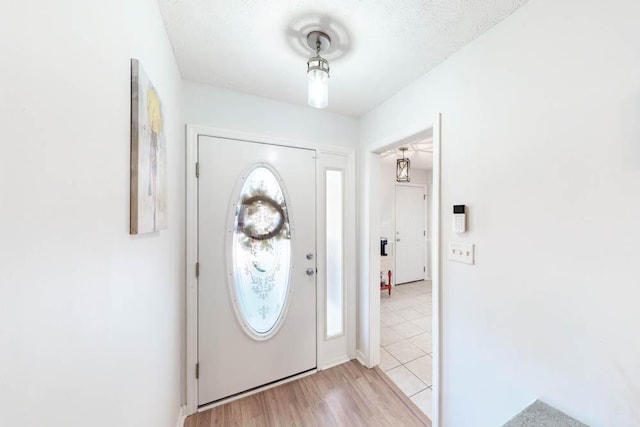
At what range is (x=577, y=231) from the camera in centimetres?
95

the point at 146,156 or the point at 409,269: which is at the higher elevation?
the point at 146,156

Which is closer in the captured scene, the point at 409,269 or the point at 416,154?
the point at 416,154

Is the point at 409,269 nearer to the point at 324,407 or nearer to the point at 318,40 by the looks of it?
→ the point at 324,407

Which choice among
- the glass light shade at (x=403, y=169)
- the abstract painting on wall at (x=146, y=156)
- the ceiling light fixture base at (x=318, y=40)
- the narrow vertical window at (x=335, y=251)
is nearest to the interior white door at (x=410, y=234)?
the glass light shade at (x=403, y=169)

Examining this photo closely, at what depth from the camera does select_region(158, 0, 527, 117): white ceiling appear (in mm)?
1137

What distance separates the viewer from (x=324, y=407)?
1.76 m

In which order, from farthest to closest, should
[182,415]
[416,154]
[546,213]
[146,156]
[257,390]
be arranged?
[416,154] < [257,390] < [182,415] < [546,213] < [146,156]

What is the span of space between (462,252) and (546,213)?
1.44 feet

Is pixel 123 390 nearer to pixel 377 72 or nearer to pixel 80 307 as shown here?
pixel 80 307

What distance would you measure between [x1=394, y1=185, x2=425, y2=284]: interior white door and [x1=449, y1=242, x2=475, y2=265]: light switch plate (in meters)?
3.41

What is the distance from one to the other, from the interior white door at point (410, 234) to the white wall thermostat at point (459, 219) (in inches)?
136

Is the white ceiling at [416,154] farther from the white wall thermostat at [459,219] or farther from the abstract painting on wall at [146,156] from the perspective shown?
the abstract painting on wall at [146,156]

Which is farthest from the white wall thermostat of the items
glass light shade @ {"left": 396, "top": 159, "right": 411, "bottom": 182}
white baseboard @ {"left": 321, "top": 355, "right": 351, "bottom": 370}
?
glass light shade @ {"left": 396, "top": 159, "right": 411, "bottom": 182}

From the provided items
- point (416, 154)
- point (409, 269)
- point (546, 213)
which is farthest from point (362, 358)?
point (416, 154)
